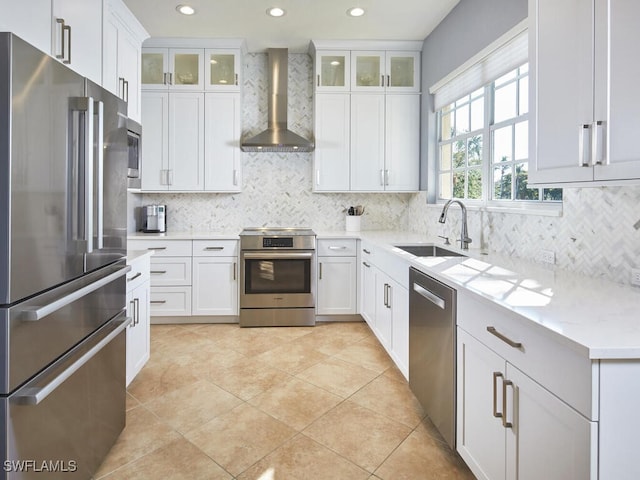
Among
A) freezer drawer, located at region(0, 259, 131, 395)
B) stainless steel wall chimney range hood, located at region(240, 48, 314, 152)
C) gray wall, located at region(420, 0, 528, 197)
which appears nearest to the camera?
freezer drawer, located at region(0, 259, 131, 395)

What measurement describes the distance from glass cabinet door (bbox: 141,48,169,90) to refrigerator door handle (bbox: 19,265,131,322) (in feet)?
9.62

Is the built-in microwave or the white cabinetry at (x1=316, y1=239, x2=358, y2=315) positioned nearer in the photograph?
the built-in microwave

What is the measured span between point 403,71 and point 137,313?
11.2 ft

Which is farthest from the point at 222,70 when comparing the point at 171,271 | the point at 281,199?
the point at 171,271

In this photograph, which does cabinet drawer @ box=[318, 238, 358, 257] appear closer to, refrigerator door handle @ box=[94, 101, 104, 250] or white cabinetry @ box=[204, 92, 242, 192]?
white cabinetry @ box=[204, 92, 242, 192]

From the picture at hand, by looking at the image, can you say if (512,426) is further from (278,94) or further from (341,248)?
(278,94)

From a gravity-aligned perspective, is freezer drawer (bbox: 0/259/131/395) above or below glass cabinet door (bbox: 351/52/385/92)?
below

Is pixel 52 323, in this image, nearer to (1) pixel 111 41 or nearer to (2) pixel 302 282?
(1) pixel 111 41

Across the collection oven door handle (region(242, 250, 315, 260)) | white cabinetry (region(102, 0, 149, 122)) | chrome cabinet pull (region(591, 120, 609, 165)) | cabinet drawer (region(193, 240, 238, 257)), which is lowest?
oven door handle (region(242, 250, 315, 260))

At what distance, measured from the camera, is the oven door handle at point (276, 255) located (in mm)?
3859

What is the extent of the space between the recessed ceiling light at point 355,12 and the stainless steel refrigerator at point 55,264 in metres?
2.32

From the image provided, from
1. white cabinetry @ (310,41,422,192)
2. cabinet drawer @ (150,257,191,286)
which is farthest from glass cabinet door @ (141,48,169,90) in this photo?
cabinet drawer @ (150,257,191,286)

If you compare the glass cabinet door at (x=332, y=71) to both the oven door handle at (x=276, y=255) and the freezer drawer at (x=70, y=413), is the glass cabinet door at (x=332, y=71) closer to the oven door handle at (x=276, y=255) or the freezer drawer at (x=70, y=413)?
the oven door handle at (x=276, y=255)

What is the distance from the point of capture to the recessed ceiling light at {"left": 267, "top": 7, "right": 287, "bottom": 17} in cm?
335
